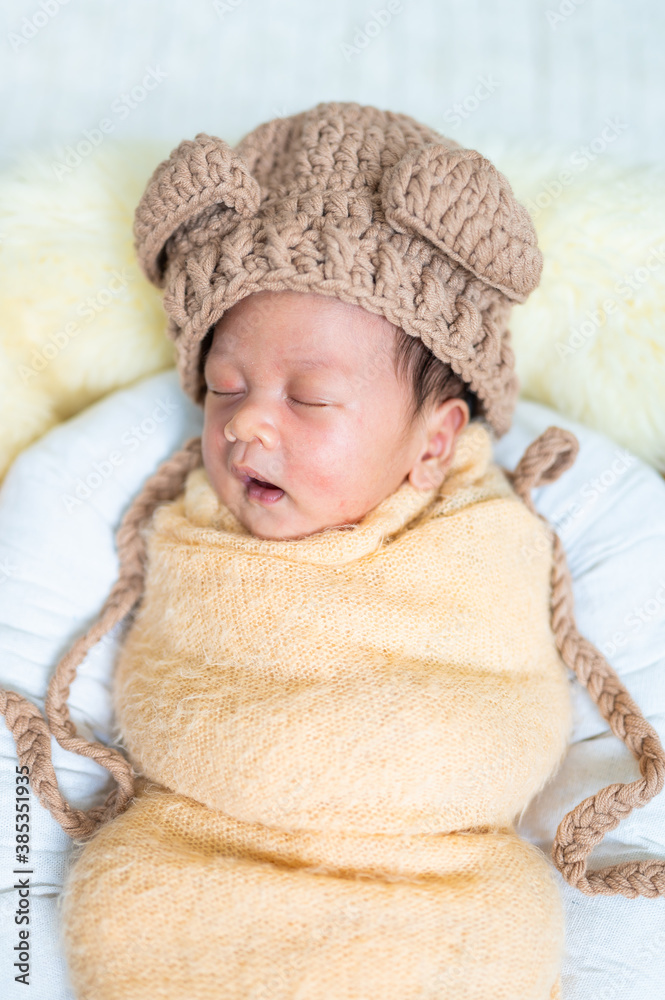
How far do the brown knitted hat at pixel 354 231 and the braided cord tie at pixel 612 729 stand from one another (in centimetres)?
25

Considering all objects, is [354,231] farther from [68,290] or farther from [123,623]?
[123,623]

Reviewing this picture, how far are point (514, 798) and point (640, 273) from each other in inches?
42.3

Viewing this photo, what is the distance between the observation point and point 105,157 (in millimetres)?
1769

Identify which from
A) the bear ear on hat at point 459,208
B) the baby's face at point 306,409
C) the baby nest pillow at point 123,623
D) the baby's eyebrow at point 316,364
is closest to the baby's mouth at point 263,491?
the baby's face at point 306,409

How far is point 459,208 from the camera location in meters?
1.25

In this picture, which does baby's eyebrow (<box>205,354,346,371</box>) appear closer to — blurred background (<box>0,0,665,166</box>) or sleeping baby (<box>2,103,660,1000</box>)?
sleeping baby (<box>2,103,660,1000</box>)

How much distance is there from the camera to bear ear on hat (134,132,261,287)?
1302 mm

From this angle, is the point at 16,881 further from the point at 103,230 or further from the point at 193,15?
the point at 193,15

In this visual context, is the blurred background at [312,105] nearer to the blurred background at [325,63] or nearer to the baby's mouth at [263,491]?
the blurred background at [325,63]

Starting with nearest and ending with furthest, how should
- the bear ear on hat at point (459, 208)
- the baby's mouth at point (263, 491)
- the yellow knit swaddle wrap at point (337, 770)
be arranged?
the yellow knit swaddle wrap at point (337, 770) < the bear ear on hat at point (459, 208) < the baby's mouth at point (263, 491)

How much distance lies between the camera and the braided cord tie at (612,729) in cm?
126

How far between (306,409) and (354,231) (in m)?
0.30

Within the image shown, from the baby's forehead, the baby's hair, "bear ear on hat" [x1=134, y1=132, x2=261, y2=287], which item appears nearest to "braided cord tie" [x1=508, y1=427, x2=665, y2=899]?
the baby's hair

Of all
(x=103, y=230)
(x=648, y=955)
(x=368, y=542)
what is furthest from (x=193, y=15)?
(x=648, y=955)
